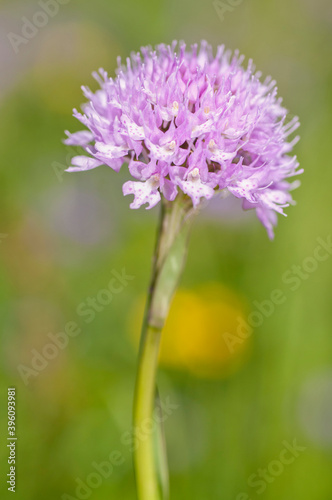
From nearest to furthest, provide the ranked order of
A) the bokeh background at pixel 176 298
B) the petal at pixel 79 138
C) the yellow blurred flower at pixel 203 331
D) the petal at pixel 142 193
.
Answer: the petal at pixel 142 193 < the petal at pixel 79 138 < the bokeh background at pixel 176 298 < the yellow blurred flower at pixel 203 331

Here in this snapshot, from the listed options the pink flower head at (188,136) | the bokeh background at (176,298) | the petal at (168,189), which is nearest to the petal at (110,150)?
the pink flower head at (188,136)

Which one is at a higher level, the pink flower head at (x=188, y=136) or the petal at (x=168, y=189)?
the pink flower head at (x=188, y=136)

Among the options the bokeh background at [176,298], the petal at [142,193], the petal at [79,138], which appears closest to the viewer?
the petal at [142,193]

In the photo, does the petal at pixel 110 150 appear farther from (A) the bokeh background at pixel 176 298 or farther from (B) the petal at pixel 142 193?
(A) the bokeh background at pixel 176 298

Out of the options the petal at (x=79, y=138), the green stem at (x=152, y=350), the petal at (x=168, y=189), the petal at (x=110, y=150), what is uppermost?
the petal at (x=79, y=138)

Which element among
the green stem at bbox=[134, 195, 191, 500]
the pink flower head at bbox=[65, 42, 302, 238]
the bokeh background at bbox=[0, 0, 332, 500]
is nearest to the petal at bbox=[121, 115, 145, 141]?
the pink flower head at bbox=[65, 42, 302, 238]

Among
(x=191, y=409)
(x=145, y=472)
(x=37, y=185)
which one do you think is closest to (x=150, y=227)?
(x=37, y=185)
